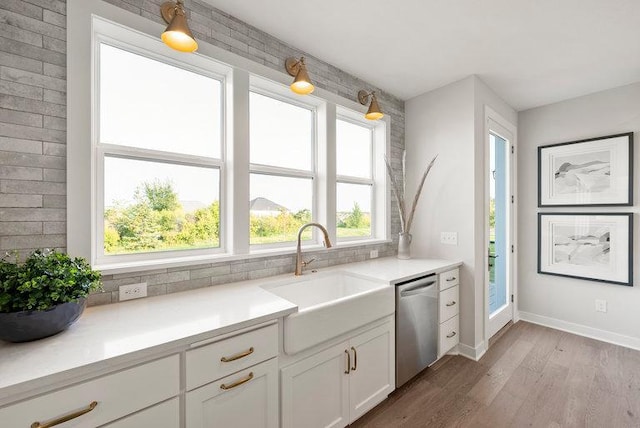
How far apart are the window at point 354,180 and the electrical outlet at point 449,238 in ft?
2.45

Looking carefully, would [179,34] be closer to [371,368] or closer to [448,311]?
[371,368]

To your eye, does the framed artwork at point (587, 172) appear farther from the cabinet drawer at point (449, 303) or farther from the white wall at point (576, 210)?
the cabinet drawer at point (449, 303)

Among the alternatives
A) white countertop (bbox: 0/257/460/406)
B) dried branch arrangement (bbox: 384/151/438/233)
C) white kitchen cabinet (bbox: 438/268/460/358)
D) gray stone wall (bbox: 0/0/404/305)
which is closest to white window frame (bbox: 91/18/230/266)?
gray stone wall (bbox: 0/0/404/305)

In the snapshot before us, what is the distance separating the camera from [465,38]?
2.07 m

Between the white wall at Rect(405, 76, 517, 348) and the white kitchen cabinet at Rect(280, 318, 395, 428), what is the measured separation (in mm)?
1177

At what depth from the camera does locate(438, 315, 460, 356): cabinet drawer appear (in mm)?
2395

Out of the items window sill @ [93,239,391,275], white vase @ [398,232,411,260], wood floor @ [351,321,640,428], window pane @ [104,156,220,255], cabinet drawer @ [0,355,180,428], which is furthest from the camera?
white vase @ [398,232,411,260]

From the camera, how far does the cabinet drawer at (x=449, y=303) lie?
241 centimetres

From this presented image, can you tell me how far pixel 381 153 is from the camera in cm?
302

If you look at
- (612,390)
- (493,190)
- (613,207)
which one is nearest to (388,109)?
(493,190)

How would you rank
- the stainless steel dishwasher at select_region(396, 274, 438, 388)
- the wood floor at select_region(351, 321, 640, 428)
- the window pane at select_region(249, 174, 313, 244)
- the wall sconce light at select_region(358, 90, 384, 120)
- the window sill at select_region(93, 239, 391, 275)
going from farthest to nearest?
1. the wall sconce light at select_region(358, 90, 384, 120)
2. the window pane at select_region(249, 174, 313, 244)
3. the stainless steel dishwasher at select_region(396, 274, 438, 388)
4. the wood floor at select_region(351, 321, 640, 428)
5. the window sill at select_region(93, 239, 391, 275)

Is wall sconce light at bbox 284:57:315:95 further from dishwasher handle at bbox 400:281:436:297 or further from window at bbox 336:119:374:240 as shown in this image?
dishwasher handle at bbox 400:281:436:297

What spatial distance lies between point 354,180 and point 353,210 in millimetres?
313

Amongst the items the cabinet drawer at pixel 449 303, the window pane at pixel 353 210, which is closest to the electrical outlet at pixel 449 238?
the cabinet drawer at pixel 449 303
